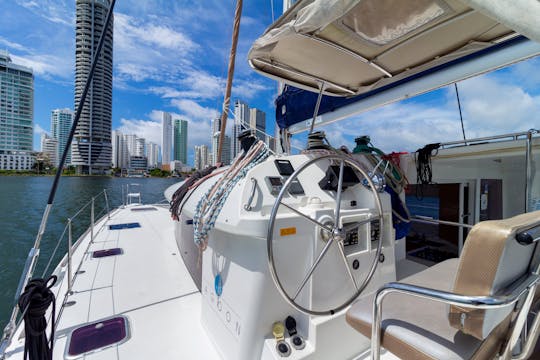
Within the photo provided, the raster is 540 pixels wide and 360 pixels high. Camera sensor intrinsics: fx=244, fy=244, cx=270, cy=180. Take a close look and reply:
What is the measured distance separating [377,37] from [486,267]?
65.7 inches

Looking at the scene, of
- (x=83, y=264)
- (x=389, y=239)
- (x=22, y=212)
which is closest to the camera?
(x=389, y=239)

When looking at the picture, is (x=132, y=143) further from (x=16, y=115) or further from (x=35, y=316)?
(x=35, y=316)

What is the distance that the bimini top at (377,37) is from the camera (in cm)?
110

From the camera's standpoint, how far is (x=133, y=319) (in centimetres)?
179

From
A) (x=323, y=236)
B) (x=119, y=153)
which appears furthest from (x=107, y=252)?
(x=119, y=153)

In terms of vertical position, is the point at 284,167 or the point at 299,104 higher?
the point at 299,104

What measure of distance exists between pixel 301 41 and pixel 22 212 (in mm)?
14919

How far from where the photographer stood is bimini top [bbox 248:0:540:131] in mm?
1096

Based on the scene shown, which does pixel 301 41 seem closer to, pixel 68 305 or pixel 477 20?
pixel 477 20

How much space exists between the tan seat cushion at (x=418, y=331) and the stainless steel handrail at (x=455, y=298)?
84mm

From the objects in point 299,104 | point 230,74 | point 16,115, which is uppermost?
point 16,115

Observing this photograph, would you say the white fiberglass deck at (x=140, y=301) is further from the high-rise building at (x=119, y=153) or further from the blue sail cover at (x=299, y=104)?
the high-rise building at (x=119, y=153)

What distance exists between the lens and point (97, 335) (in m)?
1.61

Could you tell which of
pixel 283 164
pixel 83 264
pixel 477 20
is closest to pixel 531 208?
pixel 477 20
